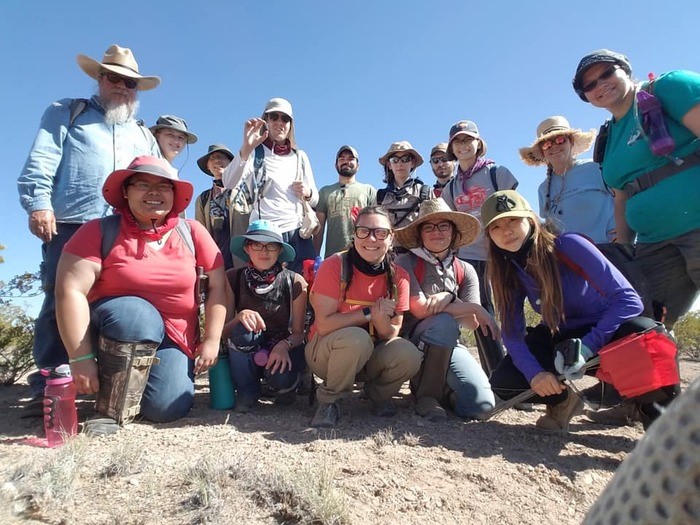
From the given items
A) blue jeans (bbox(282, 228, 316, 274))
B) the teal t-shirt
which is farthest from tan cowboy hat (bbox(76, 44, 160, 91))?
the teal t-shirt

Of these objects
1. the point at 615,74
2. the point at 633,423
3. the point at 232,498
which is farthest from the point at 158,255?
the point at 633,423

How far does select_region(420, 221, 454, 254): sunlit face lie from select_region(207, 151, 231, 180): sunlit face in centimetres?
338

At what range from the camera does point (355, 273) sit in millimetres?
3916

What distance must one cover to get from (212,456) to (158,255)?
5.62 feet

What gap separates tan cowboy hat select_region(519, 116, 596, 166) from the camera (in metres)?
4.65

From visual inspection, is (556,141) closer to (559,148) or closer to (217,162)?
(559,148)

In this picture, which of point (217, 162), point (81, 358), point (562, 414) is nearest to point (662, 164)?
point (562, 414)

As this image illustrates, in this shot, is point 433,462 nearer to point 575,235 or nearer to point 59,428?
point 575,235

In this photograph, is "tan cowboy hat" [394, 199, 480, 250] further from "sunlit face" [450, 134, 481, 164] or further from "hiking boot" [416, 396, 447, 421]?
"hiking boot" [416, 396, 447, 421]

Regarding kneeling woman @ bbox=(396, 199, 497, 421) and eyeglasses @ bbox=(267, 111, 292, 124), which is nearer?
kneeling woman @ bbox=(396, 199, 497, 421)

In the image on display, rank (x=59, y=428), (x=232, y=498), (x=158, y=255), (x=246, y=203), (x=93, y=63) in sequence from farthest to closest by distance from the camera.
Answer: (x=246, y=203) → (x=93, y=63) → (x=158, y=255) → (x=59, y=428) → (x=232, y=498)

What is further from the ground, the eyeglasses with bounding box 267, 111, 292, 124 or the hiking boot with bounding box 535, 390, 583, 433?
the eyeglasses with bounding box 267, 111, 292, 124

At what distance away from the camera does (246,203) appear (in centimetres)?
500

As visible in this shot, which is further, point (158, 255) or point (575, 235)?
point (158, 255)
